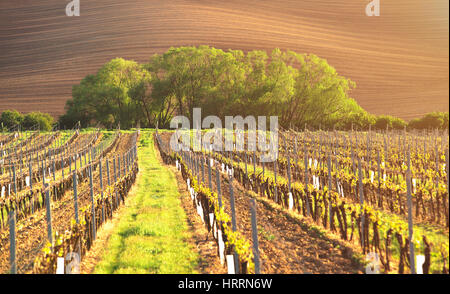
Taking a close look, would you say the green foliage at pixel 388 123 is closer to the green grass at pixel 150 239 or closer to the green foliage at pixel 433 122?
the green foliage at pixel 433 122

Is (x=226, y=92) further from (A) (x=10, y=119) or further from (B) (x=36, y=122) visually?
(A) (x=10, y=119)

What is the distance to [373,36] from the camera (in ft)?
321

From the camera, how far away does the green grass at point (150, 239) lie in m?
6.41

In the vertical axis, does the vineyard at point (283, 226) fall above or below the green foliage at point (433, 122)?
below

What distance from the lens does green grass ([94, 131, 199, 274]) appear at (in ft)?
21.0

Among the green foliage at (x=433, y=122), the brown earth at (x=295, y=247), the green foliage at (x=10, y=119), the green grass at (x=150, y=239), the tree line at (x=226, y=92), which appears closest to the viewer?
the brown earth at (x=295, y=247)

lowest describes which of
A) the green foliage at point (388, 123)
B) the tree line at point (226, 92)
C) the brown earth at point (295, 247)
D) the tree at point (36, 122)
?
the brown earth at point (295, 247)

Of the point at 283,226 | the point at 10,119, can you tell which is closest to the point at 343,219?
the point at 283,226

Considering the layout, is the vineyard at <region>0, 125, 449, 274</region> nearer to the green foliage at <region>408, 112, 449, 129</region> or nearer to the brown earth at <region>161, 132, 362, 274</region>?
the brown earth at <region>161, 132, 362, 274</region>

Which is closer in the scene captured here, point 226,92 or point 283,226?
point 283,226

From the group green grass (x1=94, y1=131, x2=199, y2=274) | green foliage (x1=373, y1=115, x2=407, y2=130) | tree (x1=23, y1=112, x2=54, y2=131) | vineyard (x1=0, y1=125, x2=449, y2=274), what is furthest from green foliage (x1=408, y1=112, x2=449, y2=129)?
tree (x1=23, y1=112, x2=54, y2=131)

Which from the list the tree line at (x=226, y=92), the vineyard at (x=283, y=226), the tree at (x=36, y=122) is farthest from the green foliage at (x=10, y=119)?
the vineyard at (x=283, y=226)

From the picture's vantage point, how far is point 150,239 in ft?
25.9
